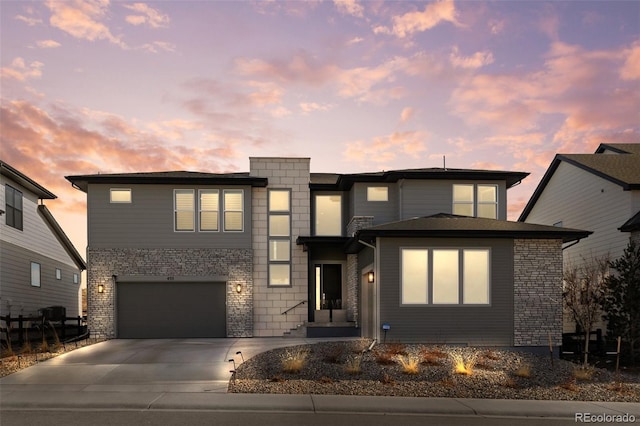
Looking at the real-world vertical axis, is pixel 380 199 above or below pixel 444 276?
above

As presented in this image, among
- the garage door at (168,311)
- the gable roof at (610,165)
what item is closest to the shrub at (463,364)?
the gable roof at (610,165)

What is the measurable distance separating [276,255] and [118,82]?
9686mm

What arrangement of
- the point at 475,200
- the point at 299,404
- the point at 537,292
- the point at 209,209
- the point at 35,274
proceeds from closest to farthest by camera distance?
the point at 299,404 < the point at 537,292 < the point at 209,209 < the point at 475,200 < the point at 35,274

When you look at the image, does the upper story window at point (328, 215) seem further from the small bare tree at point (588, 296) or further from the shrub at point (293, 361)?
the shrub at point (293, 361)

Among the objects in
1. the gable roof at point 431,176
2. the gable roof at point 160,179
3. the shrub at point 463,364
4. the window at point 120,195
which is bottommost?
the shrub at point 463,364

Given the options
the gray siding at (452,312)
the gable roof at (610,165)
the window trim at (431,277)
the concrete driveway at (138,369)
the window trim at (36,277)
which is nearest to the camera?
the concrete driveway at (138,369)

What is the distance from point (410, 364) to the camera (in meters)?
14.7

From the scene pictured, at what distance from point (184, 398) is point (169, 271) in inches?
506

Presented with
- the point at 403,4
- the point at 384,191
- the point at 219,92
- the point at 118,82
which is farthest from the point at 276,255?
the point at 403,4

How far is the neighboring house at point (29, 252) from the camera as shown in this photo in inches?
942

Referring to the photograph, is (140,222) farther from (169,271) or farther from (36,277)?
(36,277)

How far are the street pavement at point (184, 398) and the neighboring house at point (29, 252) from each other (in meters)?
9.71

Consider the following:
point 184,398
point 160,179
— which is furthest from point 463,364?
point 160,179

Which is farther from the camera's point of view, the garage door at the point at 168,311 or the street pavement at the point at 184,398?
the garage door at the point at 168,311
